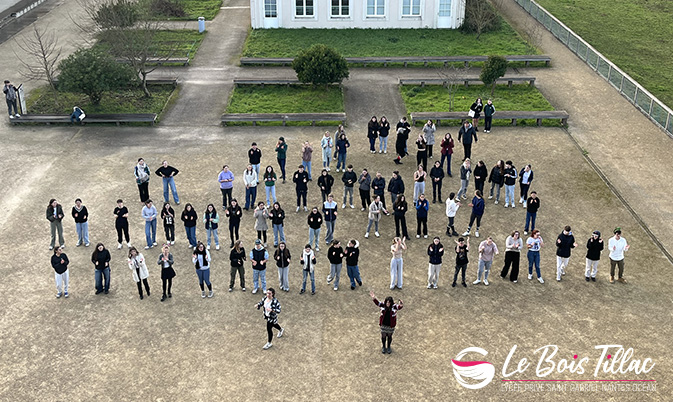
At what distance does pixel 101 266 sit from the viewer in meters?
17.0

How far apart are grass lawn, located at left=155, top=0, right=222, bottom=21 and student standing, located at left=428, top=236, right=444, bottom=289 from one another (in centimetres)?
2799

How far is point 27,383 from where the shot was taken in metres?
14.6

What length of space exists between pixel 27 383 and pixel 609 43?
33705 mm

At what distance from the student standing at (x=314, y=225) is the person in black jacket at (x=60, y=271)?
6308 millimetres

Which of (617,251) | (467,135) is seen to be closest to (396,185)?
(467,135)

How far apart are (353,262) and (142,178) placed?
7.65m

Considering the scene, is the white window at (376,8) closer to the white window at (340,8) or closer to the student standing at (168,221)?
the white window at (340,8)

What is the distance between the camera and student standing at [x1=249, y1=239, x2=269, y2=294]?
16828 millimetres

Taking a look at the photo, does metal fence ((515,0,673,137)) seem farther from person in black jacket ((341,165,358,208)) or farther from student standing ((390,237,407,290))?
student standing ((390,237,407,290))

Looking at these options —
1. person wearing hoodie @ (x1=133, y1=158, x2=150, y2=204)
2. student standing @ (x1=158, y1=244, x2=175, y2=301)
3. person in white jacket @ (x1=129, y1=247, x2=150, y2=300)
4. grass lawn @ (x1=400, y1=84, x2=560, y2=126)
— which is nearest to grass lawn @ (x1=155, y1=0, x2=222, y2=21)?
grass lawn @ (x1=400, y1=84, x2=560, y2=126)

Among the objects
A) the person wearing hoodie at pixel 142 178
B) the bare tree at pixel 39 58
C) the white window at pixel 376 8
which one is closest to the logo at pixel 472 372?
the person wearing hoodie at pixel 142 178

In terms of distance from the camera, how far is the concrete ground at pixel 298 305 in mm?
14688

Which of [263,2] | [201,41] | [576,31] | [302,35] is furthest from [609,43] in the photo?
[201,41]

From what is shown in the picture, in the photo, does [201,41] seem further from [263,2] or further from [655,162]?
[655,162]
